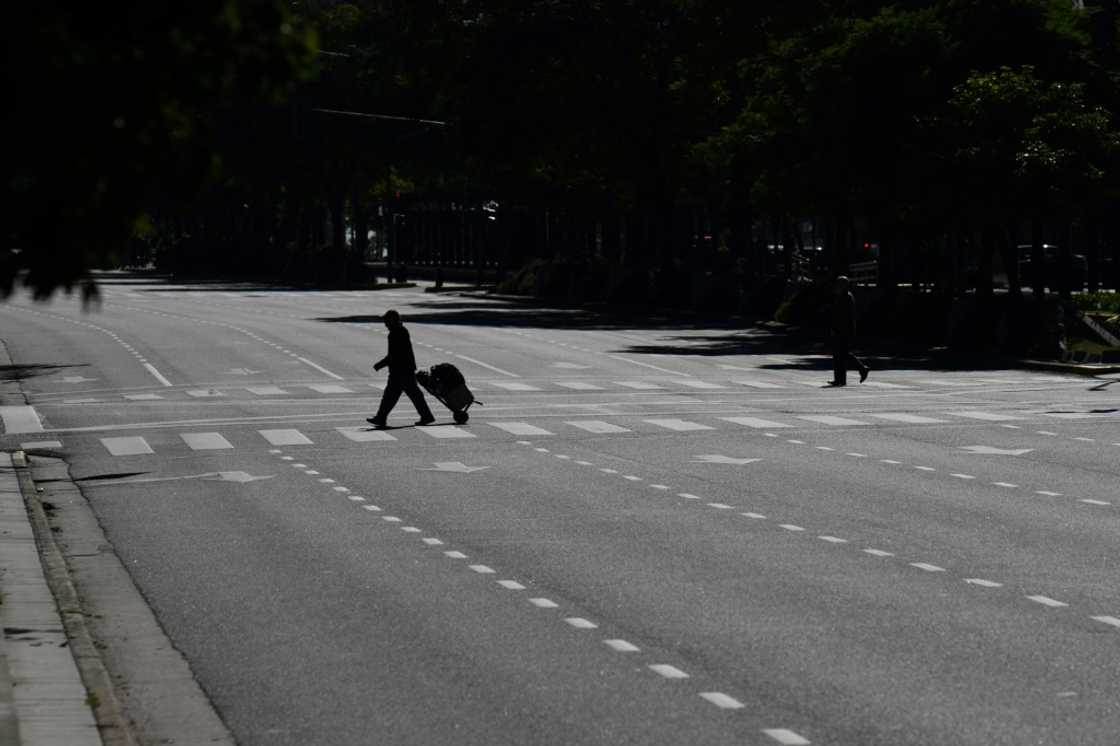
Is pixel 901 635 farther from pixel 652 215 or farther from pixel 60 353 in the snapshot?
pixel 652 215

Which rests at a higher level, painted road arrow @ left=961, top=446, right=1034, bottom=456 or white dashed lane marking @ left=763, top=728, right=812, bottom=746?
white dashed lane marking @ left=763, top=728, right=812, bottom=746

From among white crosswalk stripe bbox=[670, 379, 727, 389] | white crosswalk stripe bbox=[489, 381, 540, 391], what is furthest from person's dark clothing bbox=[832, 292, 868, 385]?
white crosswalk stripe bbox=[489, 381, 540, 391]

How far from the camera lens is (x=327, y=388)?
3969 centimetres

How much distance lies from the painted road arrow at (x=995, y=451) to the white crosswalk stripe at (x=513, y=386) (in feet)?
44.6

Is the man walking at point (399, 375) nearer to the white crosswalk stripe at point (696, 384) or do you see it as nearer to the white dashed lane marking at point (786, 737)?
the white crosswalk stripe at point (696, 384)

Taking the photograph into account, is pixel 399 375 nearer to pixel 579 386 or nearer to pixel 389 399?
pixel 389 399

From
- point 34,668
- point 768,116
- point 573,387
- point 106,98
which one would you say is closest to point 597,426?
point 573,387

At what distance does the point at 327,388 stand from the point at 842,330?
31.0 feet

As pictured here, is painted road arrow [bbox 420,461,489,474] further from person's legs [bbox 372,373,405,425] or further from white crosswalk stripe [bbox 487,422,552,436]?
person's legs [bbox 372,373,405,425]

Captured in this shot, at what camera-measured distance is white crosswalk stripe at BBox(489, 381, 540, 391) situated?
39.4 metres

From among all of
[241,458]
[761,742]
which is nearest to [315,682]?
Answer: [761,742]

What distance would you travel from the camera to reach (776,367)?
46.1 metres

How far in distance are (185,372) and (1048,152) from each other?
21.1 m

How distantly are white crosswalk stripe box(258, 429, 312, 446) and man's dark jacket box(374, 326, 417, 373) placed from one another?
1899mm
